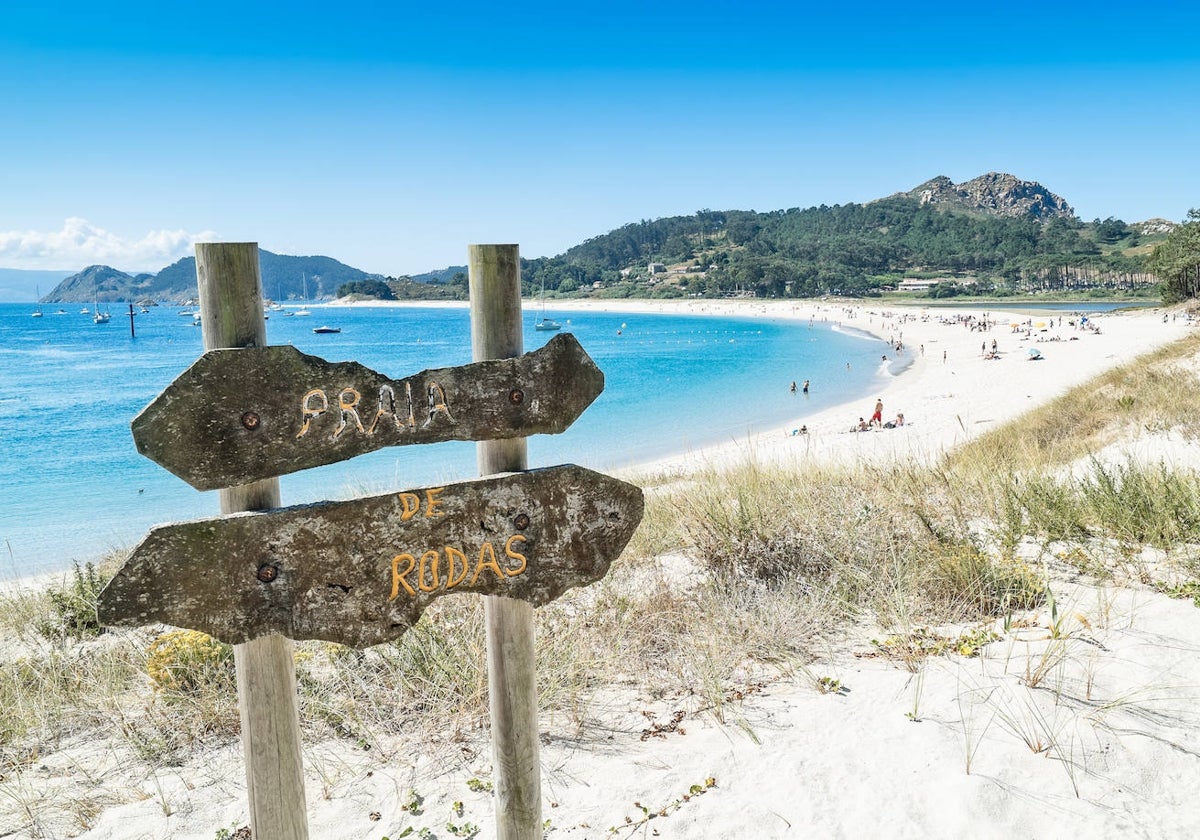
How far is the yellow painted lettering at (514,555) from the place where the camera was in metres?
2.31

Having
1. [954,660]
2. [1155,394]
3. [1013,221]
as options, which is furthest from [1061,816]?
[1013,221]

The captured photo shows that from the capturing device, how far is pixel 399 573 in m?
2.14

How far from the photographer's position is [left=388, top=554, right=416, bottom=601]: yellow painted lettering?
2129 millimetres

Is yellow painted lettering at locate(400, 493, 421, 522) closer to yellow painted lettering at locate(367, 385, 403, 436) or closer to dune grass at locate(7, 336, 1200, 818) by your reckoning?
yellow painted lettering at locate(367, 385, 403, 436)

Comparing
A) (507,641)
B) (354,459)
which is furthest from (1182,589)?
(354,459)

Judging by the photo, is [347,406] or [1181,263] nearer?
[347,406]

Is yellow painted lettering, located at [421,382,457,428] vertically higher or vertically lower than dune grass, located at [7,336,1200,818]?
higher

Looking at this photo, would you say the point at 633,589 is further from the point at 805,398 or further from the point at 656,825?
the point at 805,398

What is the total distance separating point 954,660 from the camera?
3.49 m

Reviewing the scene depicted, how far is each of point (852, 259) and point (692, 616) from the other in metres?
144

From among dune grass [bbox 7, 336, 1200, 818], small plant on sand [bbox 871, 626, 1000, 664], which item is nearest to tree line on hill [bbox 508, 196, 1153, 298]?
dune grass [bbox 7, 336, 1200, 818]

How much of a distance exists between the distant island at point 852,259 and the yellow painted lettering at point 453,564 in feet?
323

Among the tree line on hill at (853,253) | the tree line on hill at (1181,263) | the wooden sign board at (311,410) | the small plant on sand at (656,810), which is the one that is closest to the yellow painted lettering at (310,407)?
the wooden sign board at (311,410)

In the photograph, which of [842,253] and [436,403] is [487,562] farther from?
[842,253]
